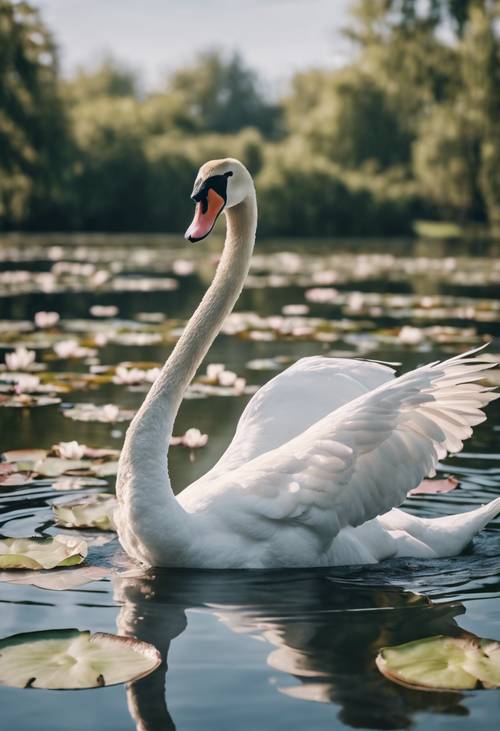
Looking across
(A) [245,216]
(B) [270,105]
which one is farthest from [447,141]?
(B) [270,105]

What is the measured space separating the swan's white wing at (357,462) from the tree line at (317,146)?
24.1 meters

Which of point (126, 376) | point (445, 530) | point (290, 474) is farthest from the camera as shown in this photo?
point (126, 376)

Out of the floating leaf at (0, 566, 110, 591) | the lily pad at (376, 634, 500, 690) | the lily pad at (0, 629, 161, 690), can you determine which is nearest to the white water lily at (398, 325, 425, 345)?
the floating leaf at (0, 566, 110, 591)

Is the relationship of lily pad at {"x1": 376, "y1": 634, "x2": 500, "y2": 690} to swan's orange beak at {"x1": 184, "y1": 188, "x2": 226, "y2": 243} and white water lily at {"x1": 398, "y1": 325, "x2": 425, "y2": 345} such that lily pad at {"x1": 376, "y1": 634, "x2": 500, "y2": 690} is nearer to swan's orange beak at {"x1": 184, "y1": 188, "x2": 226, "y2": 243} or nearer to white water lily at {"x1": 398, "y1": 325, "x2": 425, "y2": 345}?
swan's orange beak at {"x1": 184, "y1": 188, "x2": 226, "y2": 243}

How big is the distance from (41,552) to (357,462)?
1206 mm

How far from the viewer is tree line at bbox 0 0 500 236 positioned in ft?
89.7

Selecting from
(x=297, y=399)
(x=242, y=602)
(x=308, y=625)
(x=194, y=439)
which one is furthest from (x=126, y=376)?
(x=308, y=625)

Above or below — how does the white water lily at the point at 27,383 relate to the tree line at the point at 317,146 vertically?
below

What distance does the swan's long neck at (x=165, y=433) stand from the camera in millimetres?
3795

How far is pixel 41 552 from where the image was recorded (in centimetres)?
409

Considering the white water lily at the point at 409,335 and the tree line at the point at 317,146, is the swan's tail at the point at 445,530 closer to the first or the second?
the white water lily at the point at 409,335

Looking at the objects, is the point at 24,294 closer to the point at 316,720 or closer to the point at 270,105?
the point at 316,720

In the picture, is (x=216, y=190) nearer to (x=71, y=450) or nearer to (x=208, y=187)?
(x=208, y=187)

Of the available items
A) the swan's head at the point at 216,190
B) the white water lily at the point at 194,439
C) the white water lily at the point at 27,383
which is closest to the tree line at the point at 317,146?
the white water lily at the point at 27,383
